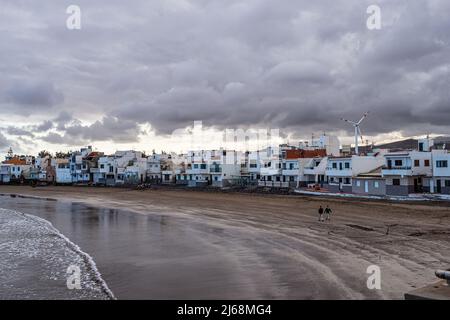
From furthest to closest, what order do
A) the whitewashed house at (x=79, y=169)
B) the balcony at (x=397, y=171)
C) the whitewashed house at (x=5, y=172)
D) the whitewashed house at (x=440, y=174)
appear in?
the whitewashed house at (x=5, y=172) → the whitewashed house at (x=79, y=169) → the balcony at (x=397, y=171) → the whitewashed house at (x=440, y=174)

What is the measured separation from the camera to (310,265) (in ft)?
59.7

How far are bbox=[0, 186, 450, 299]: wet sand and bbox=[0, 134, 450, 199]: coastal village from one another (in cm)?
1196

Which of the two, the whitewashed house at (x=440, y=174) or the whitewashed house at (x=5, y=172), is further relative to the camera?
the whitewashed house at (x=5, y=172)

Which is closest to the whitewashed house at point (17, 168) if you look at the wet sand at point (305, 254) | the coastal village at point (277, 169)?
the coastal village at point (277, 169)

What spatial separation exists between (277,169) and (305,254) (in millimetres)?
51671

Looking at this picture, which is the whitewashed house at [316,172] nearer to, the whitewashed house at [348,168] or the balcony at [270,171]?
the whitewashed house at [348,168]

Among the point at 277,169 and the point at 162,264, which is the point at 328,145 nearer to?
the point at 277,169

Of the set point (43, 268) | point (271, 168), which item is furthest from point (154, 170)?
point (43, 268)

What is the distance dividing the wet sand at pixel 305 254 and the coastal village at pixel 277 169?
12.0 metres

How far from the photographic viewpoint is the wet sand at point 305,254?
48.9 ft

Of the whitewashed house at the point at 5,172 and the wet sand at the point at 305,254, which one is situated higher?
the whitewashed house at the point at 5,172

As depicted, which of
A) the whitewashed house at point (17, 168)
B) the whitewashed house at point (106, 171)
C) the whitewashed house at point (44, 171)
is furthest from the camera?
the whitewashed house at point (17, 168)

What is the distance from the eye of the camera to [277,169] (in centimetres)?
7181

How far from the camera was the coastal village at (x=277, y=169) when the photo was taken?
4844cm
